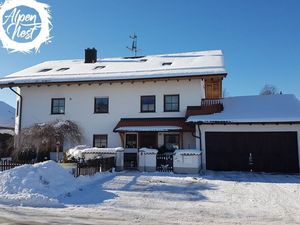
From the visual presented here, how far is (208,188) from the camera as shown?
41.2ft

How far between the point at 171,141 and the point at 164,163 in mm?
3655

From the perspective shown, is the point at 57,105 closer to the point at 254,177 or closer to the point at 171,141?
the point at 171,141

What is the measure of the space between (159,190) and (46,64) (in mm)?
21904

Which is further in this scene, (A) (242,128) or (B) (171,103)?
(B) (171,103)

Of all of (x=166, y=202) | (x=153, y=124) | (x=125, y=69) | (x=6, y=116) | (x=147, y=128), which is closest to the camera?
(x=166, y=202)

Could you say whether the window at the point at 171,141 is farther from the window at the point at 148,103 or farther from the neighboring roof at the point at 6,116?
the neighboring roof at the point at 6,116

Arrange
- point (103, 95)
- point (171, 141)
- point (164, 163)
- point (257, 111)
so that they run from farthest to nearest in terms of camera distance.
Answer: point (103, 95) → point (171, 141) → point (257, 111) → point (164, 163)

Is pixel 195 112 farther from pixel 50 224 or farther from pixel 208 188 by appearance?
pixel 50 224

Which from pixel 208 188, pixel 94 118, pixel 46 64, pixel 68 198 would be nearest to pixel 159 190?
pixel 208 188

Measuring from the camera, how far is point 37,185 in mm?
10570

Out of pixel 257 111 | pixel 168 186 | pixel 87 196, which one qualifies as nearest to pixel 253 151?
pixel 257 111

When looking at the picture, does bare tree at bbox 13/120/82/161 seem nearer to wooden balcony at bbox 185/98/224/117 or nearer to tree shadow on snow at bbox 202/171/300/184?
wooden balcony at bbox 185/98/224/117

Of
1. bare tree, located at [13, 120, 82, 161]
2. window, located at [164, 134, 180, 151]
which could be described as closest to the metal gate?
window, located at [164, 134, 180, 151]

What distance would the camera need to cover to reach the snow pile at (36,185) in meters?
9.42
